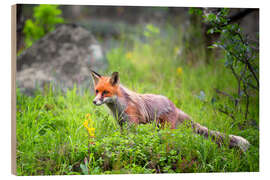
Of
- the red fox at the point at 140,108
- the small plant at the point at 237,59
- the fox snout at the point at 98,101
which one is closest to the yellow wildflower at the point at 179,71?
the small plant at the point at 237,59

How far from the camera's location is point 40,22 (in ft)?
22.1

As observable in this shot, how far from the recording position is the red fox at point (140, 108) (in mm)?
3844

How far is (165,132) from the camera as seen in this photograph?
3.81 meters

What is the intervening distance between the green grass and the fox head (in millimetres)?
232

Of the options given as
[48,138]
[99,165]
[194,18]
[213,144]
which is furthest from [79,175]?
[194,18]

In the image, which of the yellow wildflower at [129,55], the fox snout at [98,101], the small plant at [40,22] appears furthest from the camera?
the yellow wildflower at [129,55]

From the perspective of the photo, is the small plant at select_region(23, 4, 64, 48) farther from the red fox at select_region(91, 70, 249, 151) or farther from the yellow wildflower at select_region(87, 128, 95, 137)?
the yellow wildflower at select_region(87, 128, 95, 137)

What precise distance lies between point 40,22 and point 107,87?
11.9 ft

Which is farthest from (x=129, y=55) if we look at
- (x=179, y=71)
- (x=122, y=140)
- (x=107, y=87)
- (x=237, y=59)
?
(x=122, y=140)

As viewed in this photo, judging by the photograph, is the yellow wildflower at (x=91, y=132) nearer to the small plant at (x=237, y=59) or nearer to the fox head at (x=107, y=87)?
the fox head at (x=107, y=87)

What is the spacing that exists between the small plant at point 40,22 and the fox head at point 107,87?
304cm

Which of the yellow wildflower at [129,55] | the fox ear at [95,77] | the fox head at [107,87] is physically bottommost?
the fox head at [107,87]

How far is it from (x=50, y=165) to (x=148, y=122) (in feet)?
4.18

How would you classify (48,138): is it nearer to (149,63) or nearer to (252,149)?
(252,149)
